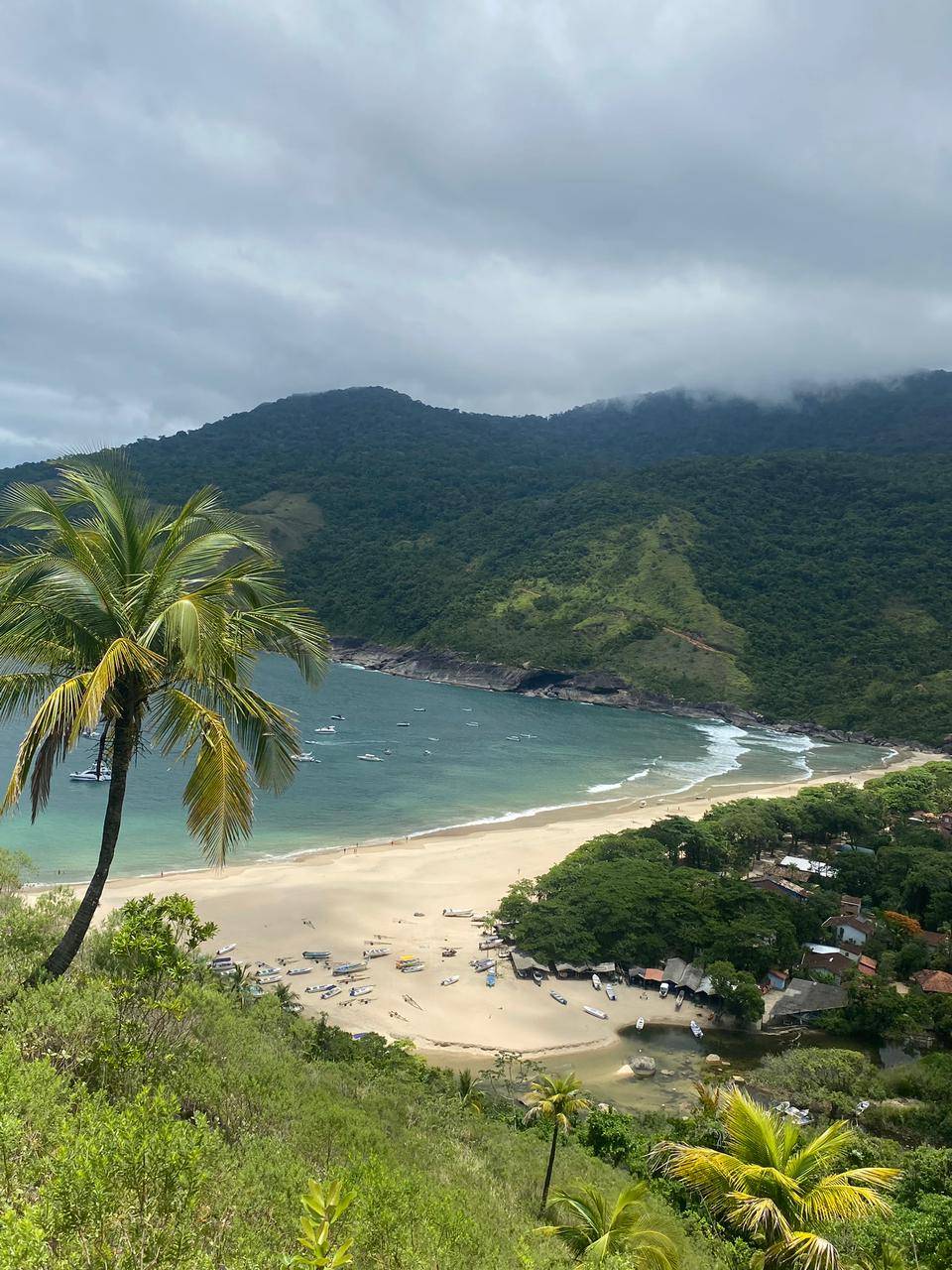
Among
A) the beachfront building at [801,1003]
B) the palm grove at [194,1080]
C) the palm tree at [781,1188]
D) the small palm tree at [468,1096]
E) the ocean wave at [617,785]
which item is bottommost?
the ocean wave at [617,785]

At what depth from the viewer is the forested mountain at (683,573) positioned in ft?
354

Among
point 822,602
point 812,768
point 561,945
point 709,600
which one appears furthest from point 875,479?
point 561,945

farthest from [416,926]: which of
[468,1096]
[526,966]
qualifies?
[468,1096]

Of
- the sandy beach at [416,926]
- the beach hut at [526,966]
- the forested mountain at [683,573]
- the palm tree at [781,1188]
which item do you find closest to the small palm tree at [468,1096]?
the palm tree at [781,1188]

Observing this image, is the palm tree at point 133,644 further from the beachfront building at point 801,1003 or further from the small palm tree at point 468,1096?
the beachfront building at point 801,1003

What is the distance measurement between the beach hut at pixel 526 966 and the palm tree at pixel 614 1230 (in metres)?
18.2

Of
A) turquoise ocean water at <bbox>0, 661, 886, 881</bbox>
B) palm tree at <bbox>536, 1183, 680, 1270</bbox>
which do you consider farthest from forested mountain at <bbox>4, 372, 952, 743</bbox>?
palm tree at <bbox>536, 1183, 680, 1270</bbox>

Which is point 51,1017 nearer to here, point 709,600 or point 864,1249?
point 864,1249

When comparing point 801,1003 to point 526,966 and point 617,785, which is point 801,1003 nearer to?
point 526,966

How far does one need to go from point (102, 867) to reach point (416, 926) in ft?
82.7

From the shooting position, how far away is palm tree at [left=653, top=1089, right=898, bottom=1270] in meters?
A: 8.02

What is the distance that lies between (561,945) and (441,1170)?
2031 cm

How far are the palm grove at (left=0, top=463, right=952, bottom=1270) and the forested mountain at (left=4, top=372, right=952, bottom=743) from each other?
93011mm

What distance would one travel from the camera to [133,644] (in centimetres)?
571
